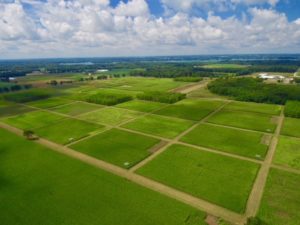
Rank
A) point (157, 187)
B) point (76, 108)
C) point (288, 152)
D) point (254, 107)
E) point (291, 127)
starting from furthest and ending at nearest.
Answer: point (76, 108) → point (254, 107) → point (291, 127) → point (288, 152) → point (157, 187)

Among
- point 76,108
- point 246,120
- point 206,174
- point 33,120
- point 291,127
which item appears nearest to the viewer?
point 206,174

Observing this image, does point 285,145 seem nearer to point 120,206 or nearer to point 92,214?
point 120,206

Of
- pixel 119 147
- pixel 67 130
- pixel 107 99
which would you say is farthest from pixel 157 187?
pixel 107 99

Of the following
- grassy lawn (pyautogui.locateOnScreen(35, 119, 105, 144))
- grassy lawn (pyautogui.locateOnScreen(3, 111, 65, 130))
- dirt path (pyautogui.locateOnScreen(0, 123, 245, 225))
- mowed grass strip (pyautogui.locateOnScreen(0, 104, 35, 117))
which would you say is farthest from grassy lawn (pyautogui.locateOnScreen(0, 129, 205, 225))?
mowed grass strip (pyautogui.locateOnScreen(0, 104, 35, 117))

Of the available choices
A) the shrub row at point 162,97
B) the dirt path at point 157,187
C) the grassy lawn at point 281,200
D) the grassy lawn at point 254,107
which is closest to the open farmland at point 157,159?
the dirt path at point 157,187

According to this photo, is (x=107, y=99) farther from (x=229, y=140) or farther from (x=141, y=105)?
(x=229, y=140)

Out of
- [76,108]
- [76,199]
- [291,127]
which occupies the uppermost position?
[76,108]

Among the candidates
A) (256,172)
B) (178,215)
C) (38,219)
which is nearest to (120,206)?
(178,215)
